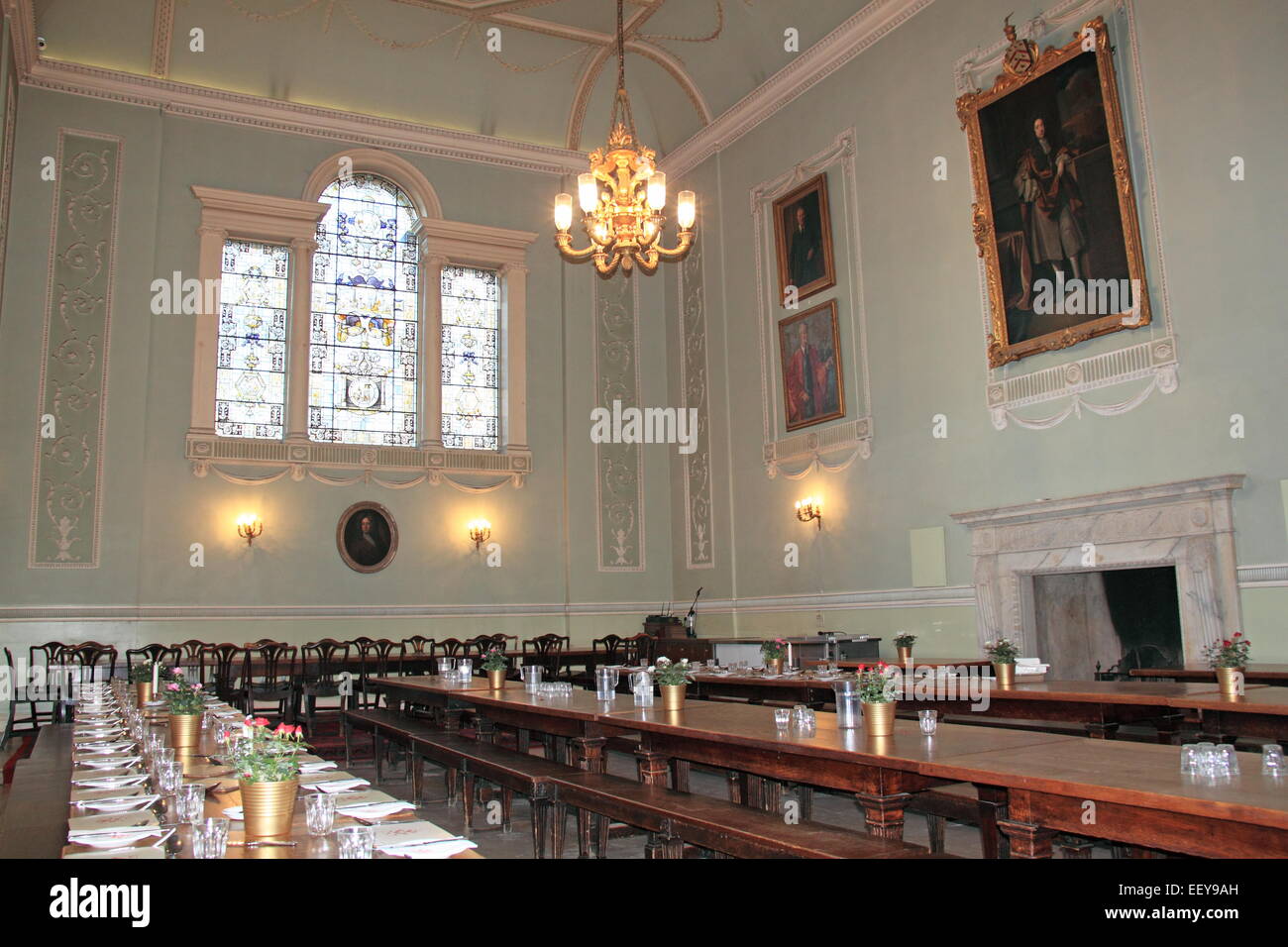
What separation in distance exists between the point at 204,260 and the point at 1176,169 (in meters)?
10.5

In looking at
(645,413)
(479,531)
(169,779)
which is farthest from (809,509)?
(169,779)

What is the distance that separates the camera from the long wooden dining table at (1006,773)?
105 inches

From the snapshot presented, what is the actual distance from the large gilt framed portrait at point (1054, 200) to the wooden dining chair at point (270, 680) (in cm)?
741

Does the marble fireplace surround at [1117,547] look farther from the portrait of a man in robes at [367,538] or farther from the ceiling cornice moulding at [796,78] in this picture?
the portrait of a man in robes at [367,538]

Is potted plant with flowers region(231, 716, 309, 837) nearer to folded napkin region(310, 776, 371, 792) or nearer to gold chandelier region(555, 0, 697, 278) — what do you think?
folded napkin region(310, 776, 371, 792)

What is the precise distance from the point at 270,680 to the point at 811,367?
670 cm

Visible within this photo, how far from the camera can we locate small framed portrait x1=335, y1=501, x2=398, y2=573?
12.7 meters

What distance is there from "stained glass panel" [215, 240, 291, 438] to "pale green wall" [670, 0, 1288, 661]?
5405mm

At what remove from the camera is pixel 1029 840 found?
122 inches

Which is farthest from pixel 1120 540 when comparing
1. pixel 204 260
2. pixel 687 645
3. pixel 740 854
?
pixel 204 260

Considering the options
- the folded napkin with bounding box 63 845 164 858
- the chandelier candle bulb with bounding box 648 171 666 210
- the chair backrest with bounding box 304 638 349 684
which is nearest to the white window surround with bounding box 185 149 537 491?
the chair backrest with bounding box 304 638 349 684

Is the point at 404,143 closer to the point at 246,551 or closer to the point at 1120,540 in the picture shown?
the point at 246,551

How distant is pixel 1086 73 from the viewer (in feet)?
28.6

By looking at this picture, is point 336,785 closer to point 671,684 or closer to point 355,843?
point 355,843
